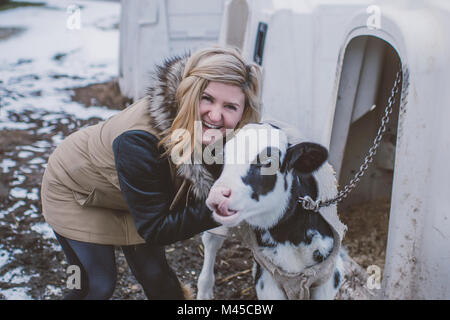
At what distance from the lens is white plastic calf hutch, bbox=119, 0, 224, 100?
5.34 meters

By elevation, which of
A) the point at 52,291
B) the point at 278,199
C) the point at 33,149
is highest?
the point at 278,199

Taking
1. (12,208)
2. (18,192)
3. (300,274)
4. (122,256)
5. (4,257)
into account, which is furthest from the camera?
(18,192)

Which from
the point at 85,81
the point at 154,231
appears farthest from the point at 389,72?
the point at 85,81

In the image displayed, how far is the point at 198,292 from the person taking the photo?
300 cm

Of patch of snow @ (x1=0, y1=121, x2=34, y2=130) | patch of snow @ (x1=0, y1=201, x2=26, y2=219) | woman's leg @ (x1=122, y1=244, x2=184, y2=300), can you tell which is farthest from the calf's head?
patch of snow @ (x1=0, y1=121, x2=34, y2=130)

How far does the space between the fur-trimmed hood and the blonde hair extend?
3cm

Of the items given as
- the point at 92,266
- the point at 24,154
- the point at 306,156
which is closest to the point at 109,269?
the point at 92,266

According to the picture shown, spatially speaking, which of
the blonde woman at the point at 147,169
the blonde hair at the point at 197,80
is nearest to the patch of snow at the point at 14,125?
the blonde woman at the point at 147,169

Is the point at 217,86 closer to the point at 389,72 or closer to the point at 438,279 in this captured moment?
the point at 438,279

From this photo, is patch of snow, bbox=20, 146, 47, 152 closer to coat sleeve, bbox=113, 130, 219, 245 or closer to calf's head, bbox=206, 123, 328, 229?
coat sleeve, bbox=113, 130, 219, 245

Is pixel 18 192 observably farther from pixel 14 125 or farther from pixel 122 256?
pixel 14 125

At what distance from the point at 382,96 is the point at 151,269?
201 cm

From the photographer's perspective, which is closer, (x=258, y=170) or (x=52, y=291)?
(x=258, y=170)

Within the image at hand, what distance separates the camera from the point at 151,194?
193 centimetres
